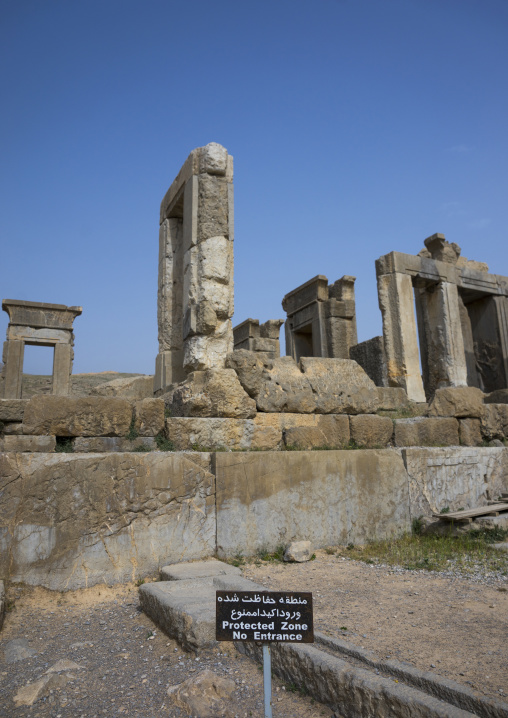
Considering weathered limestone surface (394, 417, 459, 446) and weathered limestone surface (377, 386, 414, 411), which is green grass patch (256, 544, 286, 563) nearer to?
weathered limestone surface (394, 417, 459, 446)

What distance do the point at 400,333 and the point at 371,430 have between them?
4392 mm

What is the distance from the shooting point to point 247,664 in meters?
2.94

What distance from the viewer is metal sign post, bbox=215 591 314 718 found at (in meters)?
2.17

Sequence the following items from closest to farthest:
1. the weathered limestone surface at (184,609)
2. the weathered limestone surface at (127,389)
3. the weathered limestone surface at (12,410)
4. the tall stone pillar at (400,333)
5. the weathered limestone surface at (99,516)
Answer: the weathered limestone surface at (184,609) → the weathered limestone surface at (99,516) → the weathered limestone surface at (12,410) → the weathered limestone surface at (127,389) → the tall stone pillar at (400,333)

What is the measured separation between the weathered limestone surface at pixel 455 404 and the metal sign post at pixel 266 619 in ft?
18.2

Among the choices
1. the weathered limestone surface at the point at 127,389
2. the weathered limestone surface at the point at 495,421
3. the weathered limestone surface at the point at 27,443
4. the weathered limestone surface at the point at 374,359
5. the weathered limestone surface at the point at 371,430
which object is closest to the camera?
the weathered limestone surface at the point at 27,443

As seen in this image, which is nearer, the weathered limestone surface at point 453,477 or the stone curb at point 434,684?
the stone curb at point 434,684

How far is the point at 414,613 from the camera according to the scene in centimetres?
341

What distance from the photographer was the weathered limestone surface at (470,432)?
7402 millimetres

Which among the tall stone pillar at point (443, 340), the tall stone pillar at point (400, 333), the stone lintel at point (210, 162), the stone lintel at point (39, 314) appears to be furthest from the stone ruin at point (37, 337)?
the stone lintel at point (210, 162)

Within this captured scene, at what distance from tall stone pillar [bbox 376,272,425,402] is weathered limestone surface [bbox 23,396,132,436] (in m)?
6.48

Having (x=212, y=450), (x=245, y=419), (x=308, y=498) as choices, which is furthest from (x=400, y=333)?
(x=212, y=450)

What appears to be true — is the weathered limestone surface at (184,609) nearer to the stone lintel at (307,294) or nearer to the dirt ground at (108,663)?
the dirt ground at (108,663)

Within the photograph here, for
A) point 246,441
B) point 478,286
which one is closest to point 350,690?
point 246,441
